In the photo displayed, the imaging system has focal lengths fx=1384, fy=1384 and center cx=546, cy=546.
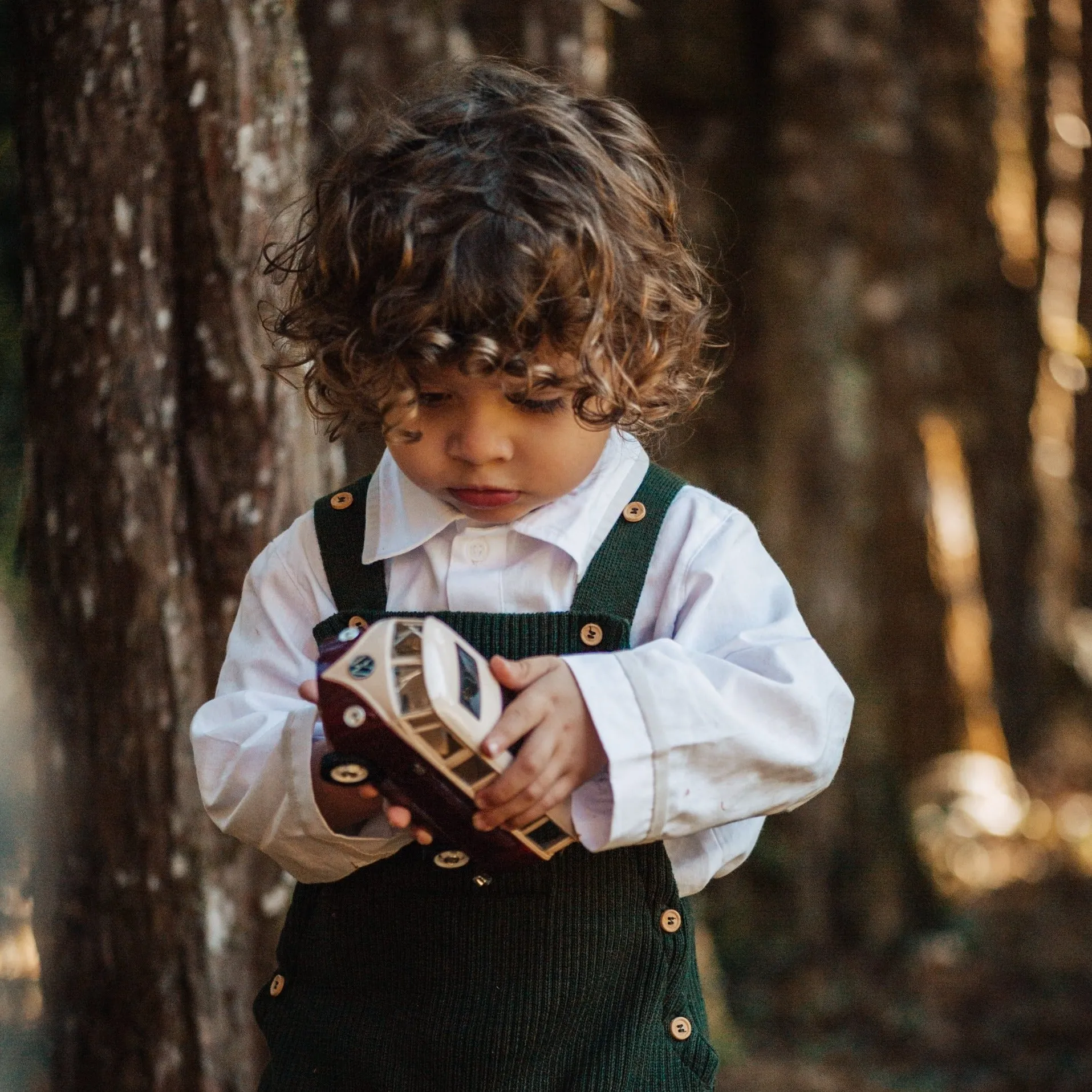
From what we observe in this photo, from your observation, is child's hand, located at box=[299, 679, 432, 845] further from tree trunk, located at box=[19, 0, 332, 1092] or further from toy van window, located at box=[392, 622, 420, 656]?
tree trunk, located at box=[19, 0, 332, 1092]

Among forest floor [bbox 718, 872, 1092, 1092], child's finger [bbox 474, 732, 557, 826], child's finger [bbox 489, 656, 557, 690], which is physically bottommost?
forest floor [bbox 718, 872, 1092, 1092]

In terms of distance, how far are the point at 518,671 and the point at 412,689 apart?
0.15 m

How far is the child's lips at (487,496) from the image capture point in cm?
171

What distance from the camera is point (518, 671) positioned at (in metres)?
1.57

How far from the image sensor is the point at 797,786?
169 cm

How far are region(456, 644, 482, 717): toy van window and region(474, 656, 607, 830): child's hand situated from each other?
37 millimetres

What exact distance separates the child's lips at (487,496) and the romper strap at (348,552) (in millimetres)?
199

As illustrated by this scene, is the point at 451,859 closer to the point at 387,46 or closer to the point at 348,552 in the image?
the point at 348,552

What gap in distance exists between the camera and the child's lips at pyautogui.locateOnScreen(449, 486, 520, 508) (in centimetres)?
171

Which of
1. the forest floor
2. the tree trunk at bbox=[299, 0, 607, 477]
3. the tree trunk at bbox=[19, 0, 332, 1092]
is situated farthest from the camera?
the forest floor

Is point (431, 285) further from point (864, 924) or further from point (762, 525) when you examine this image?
point (864, 924)

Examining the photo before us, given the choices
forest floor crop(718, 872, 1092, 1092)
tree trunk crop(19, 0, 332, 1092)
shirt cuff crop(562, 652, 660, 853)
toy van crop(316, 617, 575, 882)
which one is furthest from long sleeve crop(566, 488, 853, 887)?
forest floor crop(718, 872, 1092, 1092)

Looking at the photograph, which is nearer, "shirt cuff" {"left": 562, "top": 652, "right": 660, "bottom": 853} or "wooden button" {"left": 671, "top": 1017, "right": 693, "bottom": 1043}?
"shirt cuff" {"left": 562, "top": 652, "right": 660, "bottom": 853}

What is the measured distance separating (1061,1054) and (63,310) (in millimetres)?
3724
